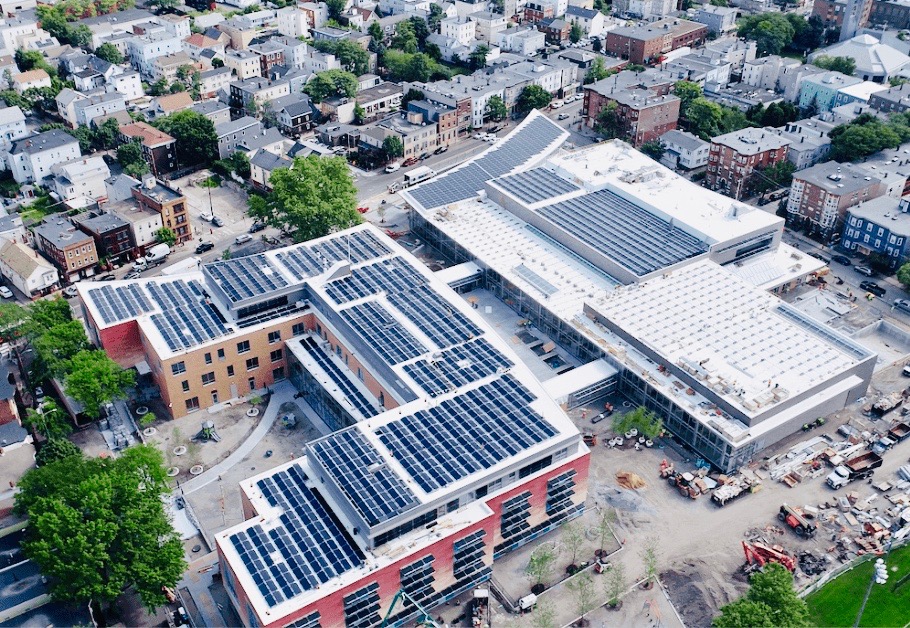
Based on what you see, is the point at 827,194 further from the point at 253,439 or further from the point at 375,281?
the point at 253,439

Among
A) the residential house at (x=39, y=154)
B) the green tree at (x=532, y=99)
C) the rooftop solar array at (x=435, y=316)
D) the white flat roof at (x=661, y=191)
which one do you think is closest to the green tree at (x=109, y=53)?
the residential house at (x=39, y=154)

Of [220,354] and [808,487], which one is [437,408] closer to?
[220,354]

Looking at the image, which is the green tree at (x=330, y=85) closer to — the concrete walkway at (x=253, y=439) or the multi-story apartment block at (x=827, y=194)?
the concrete walkway at (x=253, y=439)

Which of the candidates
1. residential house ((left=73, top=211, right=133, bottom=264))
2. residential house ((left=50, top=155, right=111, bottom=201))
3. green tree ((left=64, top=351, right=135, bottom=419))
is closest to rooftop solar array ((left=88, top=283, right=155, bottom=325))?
green tree ((left=64, top=351, right=135, bottom=419))

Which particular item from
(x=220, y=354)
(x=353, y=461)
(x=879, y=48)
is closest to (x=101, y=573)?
(x=353, y=461)

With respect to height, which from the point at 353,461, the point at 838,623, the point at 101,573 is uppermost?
the point at 353,461

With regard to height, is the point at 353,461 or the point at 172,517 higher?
the point at 353,461
